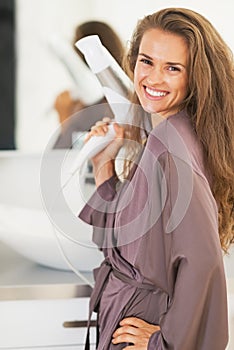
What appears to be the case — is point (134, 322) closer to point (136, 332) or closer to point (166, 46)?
point (136, 332)

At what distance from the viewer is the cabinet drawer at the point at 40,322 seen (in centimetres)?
158

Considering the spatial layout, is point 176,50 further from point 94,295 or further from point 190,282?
point 94,295

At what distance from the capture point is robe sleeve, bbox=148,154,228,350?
1.16 m

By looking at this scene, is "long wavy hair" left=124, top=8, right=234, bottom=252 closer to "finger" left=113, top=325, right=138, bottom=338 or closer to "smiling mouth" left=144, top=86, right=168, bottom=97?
"smiling mouth" left=144, top=86, right=168, bottom=97

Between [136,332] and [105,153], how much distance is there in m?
0.41

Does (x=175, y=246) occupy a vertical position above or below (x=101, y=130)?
below

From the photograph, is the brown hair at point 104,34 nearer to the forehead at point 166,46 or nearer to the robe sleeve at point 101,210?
the robe sleeve at point 101,210

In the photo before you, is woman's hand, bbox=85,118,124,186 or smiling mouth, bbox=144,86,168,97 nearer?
smiling mouth, bbox=144,86,168,97

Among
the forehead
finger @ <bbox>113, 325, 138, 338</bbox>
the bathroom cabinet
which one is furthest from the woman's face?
the bathroom cabinet

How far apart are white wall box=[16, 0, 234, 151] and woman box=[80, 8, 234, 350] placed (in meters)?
0.55

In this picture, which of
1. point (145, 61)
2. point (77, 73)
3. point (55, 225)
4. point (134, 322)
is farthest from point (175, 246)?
point (77, 73)

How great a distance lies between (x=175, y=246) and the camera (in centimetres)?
118

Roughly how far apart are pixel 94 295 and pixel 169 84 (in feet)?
1.45

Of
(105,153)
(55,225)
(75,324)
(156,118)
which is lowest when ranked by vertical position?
(75,324)
